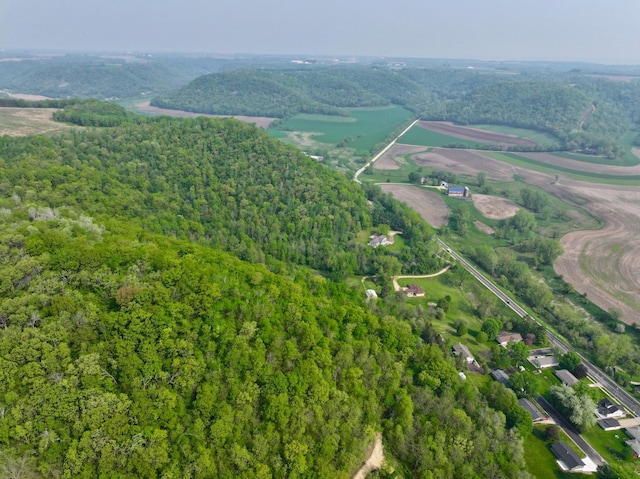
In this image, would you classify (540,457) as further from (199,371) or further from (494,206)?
(494,206)

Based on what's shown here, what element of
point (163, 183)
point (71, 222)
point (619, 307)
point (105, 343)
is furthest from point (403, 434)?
point (163, 183)

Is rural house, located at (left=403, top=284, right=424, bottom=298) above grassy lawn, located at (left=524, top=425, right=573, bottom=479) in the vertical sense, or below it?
above

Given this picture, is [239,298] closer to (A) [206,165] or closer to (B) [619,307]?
(A) [206,165]

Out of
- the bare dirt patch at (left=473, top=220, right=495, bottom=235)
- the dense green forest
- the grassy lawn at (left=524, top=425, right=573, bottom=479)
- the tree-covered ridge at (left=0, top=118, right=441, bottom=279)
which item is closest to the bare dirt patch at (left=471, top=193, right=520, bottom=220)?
the bare dirt patch at (left=473, top=220, right=495, bottom=235)

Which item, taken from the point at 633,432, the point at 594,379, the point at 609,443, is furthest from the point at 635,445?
the point at 594,379

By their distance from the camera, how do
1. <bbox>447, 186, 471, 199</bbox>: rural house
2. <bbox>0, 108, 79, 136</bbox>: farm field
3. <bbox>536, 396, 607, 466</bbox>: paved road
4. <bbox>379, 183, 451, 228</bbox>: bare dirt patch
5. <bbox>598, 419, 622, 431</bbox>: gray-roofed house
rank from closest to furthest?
<bbox>536, 396, 607, 466</bbox>: paved road → <bbox>598, 419, 622, 431</bbox>: gray-roofed house → <bbox>0, 108, 79, 136</bbox>: farm field → <bbox>379, 183, 451, 228</bbox>: bare dirt patch → <bbox>447, 186, 471, 199</bbox>: rural house

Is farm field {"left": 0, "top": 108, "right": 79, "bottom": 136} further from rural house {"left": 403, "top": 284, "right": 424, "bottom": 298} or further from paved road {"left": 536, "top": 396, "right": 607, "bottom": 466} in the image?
paved road {"left": 536, "top": 396, "right": 607, "bottom": 466}

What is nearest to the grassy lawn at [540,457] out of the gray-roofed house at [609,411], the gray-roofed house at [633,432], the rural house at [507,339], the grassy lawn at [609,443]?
the grassy lawn at [609,443]

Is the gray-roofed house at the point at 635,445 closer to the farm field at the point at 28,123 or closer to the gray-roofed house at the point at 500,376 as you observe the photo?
the gray-roofed house at the point at 500,376
